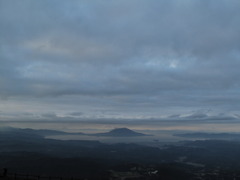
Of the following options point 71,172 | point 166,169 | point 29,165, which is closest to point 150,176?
point 166,169

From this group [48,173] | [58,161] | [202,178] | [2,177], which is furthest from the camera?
[58,161]

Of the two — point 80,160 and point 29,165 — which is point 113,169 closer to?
point 80,160

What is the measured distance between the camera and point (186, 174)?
13588 centimetres

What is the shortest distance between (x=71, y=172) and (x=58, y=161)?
19545 millimetres

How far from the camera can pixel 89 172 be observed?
125062 mm

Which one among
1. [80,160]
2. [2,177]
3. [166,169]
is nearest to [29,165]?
[80,160]

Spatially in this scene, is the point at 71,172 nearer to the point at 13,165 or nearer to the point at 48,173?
the point at 48,173

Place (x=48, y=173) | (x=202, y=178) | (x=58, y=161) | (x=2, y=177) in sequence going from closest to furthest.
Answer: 1. (x=2, y=177)
2. (x=48, y=173)
3. (x=202, y=178)
4. (x=58, y=161)

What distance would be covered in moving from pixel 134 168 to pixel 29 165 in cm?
5513

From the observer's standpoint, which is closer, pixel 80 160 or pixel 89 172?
pixel 89 172

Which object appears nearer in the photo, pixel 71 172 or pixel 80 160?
pixel 71 172

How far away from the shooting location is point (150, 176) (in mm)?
125125

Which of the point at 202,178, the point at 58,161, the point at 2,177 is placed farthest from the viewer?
the point at 58,161

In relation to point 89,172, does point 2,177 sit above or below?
above
